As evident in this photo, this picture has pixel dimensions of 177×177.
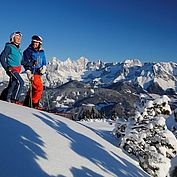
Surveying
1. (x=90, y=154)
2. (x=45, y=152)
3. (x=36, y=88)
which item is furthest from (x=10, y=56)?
(x=45, y=152)

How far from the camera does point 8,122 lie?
7.04 metres

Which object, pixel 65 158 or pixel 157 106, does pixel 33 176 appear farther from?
pixel 157 106

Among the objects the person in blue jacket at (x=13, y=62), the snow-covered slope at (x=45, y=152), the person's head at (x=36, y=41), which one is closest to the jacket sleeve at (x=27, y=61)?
the person's head at (x=36, y=41)

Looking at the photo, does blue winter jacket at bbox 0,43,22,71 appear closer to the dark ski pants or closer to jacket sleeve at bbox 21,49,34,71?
the dark ski pants

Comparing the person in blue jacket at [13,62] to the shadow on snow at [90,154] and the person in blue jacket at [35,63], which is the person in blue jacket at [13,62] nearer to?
the person in blue jacket at [35,63]

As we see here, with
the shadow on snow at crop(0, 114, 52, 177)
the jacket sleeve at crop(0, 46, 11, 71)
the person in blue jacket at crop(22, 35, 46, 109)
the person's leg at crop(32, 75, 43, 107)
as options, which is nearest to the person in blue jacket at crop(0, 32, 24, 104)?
the jacket sleeve at crop(0, 46, 11, 71)

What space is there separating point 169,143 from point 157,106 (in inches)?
128

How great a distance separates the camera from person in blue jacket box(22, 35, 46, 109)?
37.8 ft

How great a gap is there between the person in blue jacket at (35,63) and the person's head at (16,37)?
723 mm

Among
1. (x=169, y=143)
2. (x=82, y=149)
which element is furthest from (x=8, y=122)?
(x=169, y=143)

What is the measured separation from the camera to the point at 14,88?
1104cm

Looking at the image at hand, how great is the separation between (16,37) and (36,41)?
888 millimetres

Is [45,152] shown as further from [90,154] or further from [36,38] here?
[36,38]

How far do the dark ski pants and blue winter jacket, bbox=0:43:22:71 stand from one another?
0.30 meters
